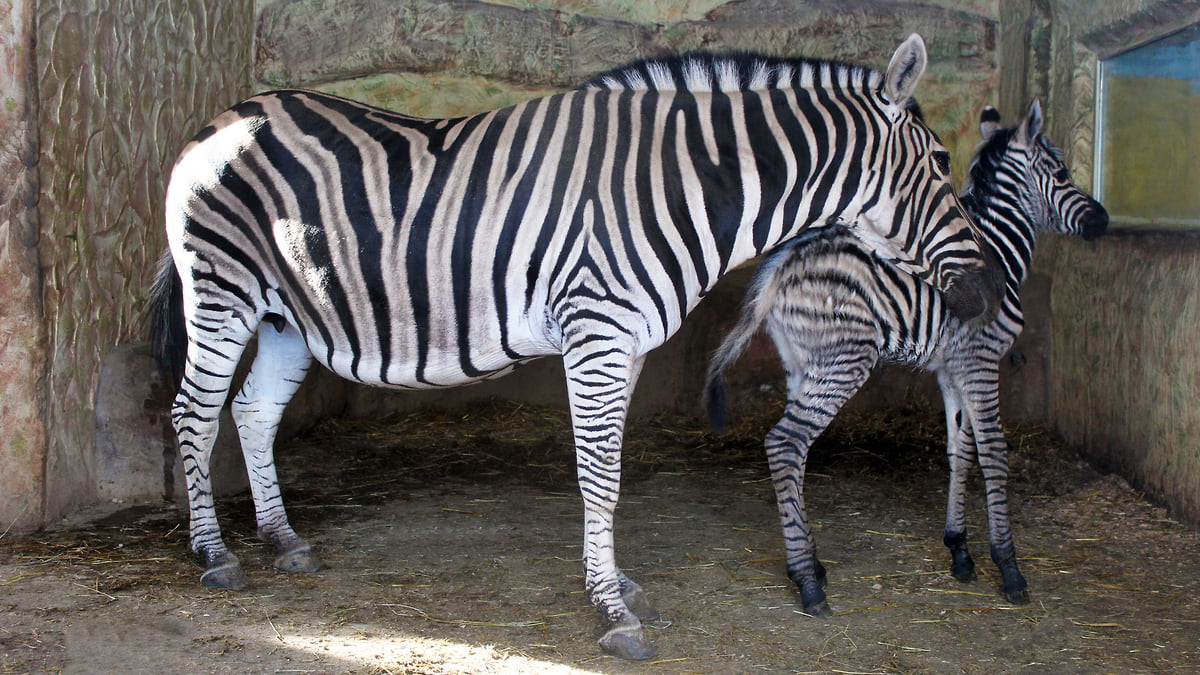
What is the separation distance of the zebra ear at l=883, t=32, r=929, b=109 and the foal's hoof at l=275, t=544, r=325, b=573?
11.3ft

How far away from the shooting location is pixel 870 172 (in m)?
4.14

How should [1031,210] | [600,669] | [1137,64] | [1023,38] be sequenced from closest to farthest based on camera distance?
[600,669], [1031,210], [1137,64], [1023,38]

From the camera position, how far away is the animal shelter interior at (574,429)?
4.11 meters

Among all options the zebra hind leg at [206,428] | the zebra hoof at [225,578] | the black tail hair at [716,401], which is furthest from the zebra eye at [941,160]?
the zebra hoof at [225,578]

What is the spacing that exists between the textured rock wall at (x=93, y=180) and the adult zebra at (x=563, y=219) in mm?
1018

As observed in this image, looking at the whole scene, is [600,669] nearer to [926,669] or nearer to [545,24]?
[926,669]

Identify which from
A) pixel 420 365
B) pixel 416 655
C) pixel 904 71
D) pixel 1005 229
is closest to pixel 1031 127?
pixel 1005 229

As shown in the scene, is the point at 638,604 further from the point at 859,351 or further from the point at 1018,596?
the point at 1018,596

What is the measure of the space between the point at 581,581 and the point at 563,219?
5.72 feet

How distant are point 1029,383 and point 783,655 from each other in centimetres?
454

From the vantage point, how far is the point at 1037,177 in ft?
17.6

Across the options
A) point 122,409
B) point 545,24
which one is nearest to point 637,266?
point 122,409

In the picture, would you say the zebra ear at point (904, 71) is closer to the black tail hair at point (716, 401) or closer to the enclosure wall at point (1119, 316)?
the black tail hair at point (716, 401)

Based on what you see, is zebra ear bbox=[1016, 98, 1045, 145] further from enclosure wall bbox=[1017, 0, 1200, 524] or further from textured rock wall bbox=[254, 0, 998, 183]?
textured rock wall bbox=[254, 0, 998, 183]
